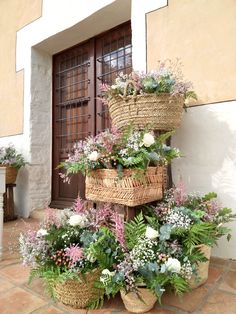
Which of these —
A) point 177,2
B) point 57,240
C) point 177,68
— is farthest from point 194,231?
point 177,2

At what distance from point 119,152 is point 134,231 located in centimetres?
44

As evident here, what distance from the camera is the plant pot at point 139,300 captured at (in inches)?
47.4

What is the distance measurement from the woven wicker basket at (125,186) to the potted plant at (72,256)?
108 millimetres

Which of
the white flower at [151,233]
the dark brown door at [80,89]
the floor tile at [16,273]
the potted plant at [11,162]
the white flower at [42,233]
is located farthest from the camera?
the potted plant at [11,162]

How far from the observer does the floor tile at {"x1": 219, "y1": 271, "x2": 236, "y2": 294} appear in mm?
1425

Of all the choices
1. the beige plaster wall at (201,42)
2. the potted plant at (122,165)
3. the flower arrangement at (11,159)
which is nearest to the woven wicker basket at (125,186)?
the potted plant at (122,165)

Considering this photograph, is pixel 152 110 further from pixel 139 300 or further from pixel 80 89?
pixel 80 89

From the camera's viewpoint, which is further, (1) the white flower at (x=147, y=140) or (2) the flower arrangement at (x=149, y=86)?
(2) the flower arrangement at (x=149, y=86)

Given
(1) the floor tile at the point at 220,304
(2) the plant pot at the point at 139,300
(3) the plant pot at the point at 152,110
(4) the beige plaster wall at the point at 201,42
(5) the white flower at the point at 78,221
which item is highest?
(4) the beige plaster wall at the point at 201,42

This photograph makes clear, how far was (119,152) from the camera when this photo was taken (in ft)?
4.74

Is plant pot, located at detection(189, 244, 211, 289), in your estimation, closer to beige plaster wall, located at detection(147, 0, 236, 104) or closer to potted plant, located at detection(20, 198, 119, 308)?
potted plant, located at detection(20, 198, 119, 308)

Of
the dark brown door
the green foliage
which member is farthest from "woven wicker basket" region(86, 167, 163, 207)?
the dark brown door

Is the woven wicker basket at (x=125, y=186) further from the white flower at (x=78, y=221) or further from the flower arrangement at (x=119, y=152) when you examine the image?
the white flower at (x=78, y=221)

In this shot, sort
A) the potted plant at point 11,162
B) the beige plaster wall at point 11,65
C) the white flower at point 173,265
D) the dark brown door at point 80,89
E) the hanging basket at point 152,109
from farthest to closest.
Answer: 1. the beige plaster wall at point 11,65
2. the potted plant at point 11,162
3. the dark brown door at point 80,89
4. the hanging basket at point 152,109
5. the white flower at point 173,265
